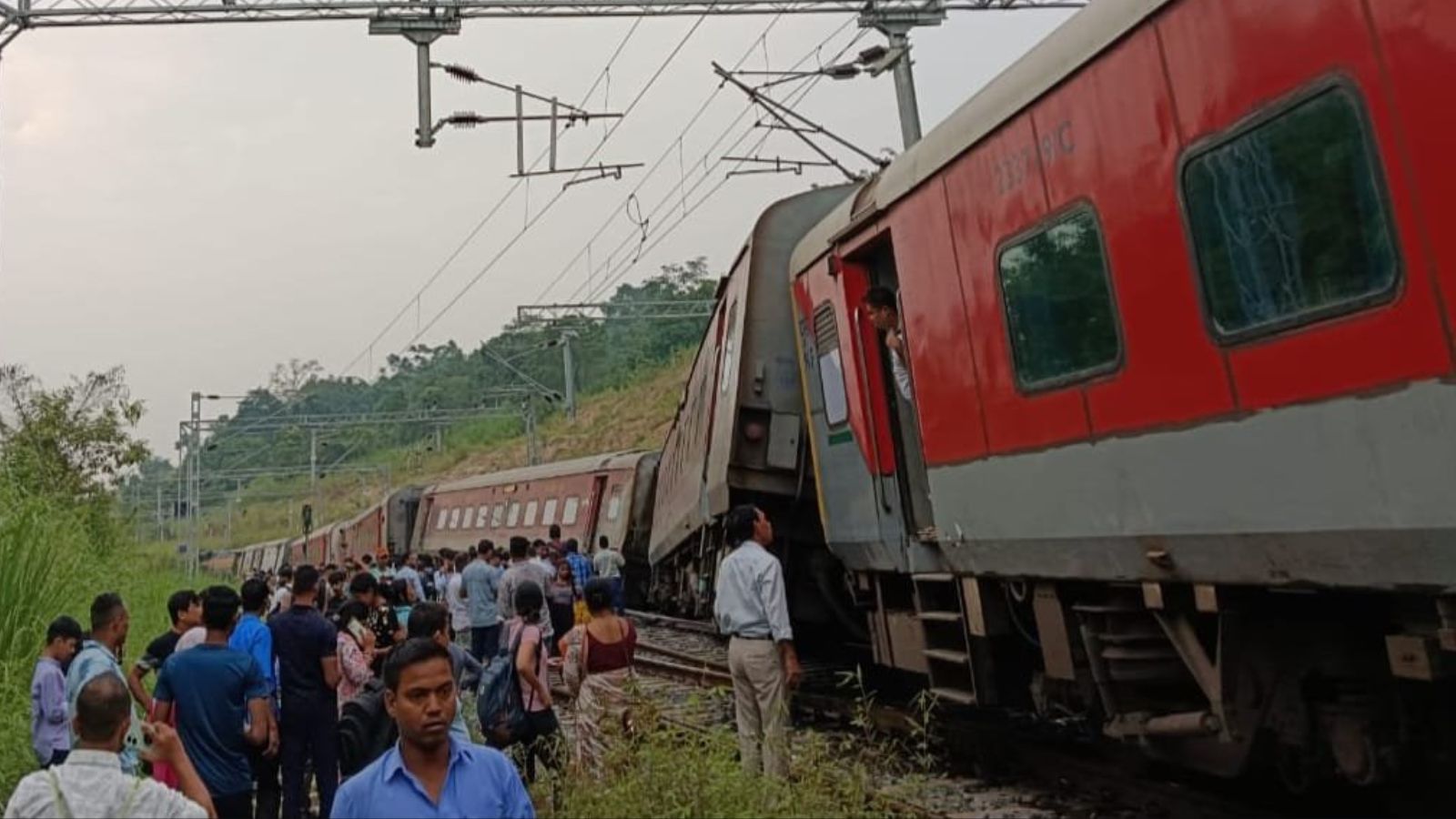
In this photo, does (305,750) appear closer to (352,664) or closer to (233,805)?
(352,664)

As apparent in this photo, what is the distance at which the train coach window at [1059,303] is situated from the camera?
203 inches

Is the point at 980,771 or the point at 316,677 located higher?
the point at 316,677

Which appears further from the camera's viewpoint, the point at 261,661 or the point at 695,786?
the point at 261,661

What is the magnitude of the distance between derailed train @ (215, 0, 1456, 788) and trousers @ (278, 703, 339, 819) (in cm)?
344

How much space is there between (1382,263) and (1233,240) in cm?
69

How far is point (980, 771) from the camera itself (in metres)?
7.18

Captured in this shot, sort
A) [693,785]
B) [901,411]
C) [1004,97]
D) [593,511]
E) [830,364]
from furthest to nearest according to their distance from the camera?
1. [593,511]
2. [830,364]
3. [901,411]
4. [1004,97]
5. [693,785]

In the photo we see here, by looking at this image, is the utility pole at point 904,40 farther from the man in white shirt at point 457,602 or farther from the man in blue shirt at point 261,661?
the man in blue shirt at point 261,661

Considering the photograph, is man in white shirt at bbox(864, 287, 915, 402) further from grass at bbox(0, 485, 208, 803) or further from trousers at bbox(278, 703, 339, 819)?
grass at bbox(0, 485, 208, 803)

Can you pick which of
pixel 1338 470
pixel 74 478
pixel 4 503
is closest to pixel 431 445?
pixel 74 478

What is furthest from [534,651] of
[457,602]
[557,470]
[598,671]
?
[557,470]

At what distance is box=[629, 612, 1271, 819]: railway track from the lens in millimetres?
6113

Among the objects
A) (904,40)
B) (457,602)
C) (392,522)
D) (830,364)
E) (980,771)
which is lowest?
(980,771)

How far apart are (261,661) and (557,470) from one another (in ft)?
59.2
